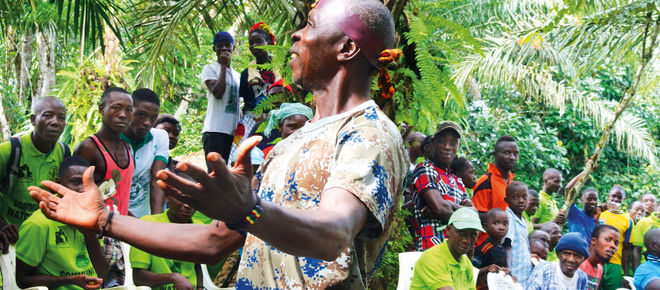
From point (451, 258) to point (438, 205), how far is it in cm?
47

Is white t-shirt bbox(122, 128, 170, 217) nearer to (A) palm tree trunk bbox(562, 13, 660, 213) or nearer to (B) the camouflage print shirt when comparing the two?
(B) the camouflage print shirt

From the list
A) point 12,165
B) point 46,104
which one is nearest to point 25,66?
point 46,104

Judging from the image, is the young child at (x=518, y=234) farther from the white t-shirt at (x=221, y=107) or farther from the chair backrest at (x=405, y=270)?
the white t-shirt at (x=221, y=107)

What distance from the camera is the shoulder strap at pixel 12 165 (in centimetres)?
439

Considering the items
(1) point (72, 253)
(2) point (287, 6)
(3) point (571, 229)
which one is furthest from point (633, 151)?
(1) point (72, 253)

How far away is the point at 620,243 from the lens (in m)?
8.18

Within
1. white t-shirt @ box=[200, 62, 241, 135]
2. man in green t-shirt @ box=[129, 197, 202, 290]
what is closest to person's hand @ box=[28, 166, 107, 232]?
man in green t-shirt @ box=[129, 197, 202, 290]

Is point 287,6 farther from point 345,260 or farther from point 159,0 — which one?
point 345,260

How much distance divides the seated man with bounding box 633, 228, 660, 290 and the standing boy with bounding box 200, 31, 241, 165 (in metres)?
4.31

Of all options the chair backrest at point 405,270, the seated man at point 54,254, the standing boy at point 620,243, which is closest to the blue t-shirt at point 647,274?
the standing boy at point 620,243

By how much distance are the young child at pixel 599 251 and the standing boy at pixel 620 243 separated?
0.65m

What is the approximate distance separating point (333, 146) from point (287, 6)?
161 inches

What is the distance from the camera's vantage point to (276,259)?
69.4 inches

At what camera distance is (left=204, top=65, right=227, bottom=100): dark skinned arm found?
6.11 metres
